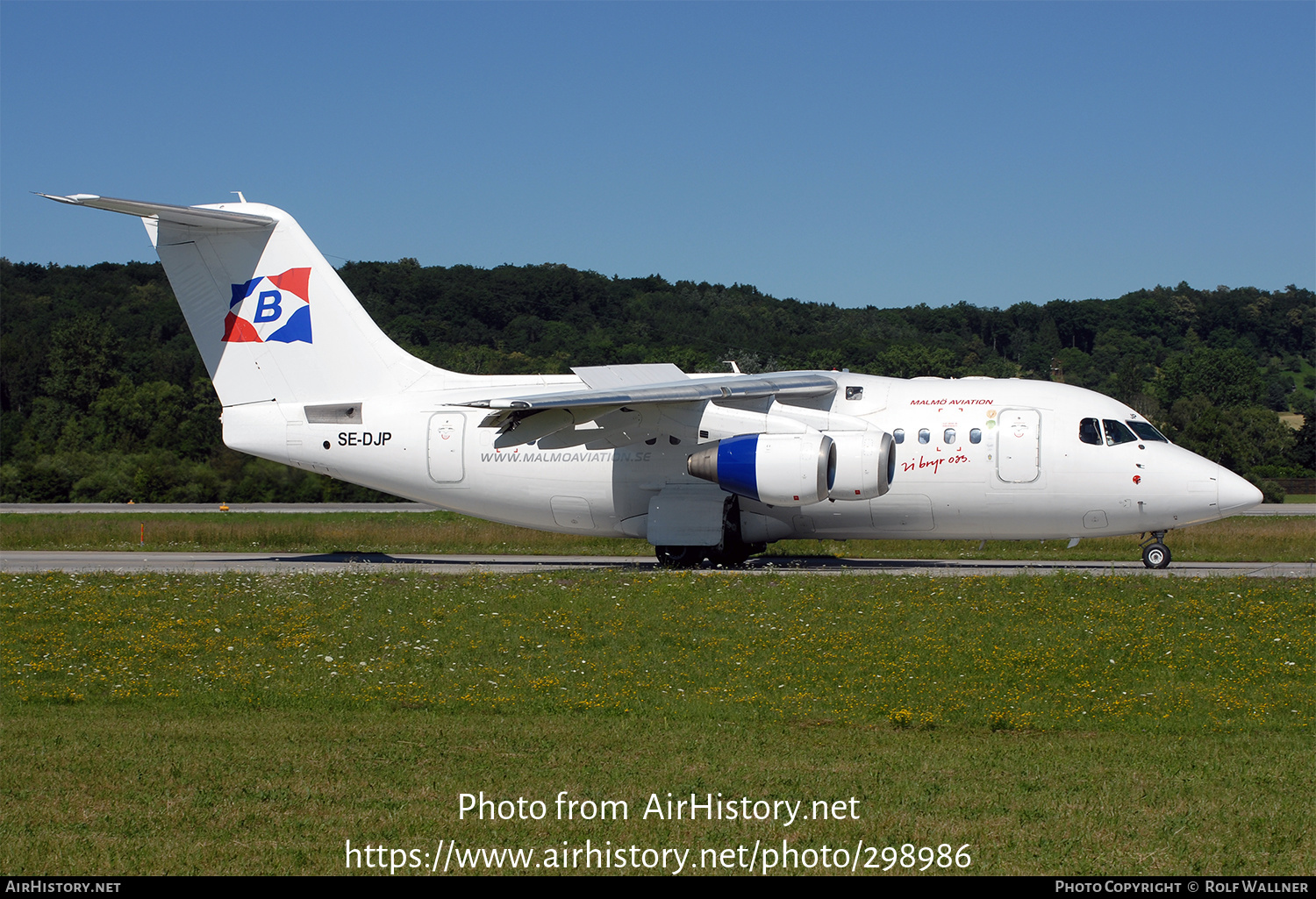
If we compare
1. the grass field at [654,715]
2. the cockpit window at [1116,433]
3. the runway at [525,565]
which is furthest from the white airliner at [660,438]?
the grass field at [654,715]

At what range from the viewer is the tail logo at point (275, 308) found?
22922 mm

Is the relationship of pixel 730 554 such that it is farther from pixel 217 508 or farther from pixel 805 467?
pixel 217 508

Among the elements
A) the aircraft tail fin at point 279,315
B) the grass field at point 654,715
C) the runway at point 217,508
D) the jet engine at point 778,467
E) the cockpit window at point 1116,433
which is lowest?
the runway at point 217,508

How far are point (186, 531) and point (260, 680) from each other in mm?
22073

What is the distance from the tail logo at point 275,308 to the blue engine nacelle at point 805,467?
28.9 feet

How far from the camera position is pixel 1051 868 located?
21.8 ft

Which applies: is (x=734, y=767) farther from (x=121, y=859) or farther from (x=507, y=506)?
(x=507, y=506)

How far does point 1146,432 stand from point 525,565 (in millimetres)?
11489

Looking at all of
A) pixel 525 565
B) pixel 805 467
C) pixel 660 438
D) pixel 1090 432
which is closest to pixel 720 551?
pixel 660 438

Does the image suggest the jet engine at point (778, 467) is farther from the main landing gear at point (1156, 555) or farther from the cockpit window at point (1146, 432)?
the main landing gear at point (1156, 555)

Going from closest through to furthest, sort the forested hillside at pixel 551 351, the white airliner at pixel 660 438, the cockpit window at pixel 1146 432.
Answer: the white airliner at pixel 660 438, the cockpit window at pixel 1146 432, the forested hillside at pixel 551 351

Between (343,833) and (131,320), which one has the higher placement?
(131,320)

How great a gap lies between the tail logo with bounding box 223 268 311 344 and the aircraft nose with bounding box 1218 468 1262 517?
16585 mm

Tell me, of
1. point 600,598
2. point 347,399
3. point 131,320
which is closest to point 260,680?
point 600,598
